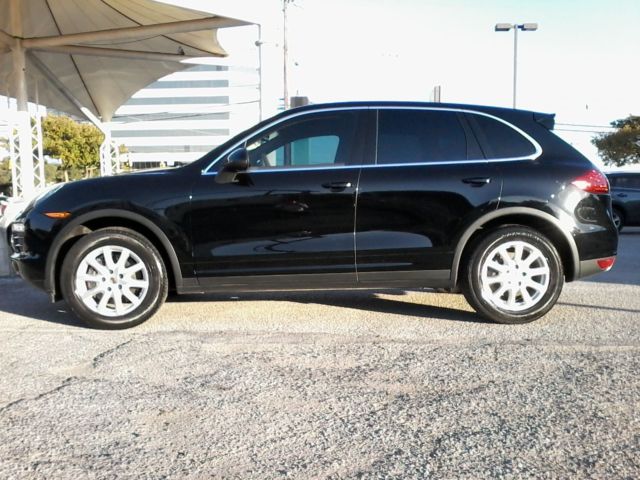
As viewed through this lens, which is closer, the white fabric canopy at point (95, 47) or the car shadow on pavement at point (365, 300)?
the car shadow on pavement at point (365, 300)

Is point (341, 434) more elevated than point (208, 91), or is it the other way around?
point (208, 91)

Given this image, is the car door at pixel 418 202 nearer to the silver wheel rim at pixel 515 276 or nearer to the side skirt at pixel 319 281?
the side skirt at pixel 319 281

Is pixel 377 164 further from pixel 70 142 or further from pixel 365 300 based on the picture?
pixel 70 142

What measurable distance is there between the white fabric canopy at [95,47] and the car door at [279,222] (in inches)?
329

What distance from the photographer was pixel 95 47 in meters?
18.2

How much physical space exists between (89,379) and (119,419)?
0.69 metres

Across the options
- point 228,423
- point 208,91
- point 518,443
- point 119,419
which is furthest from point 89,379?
point 208,91

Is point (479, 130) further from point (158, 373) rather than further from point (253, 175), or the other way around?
point (158, 373)

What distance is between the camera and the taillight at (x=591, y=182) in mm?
4707

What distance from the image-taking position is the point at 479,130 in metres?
4.86

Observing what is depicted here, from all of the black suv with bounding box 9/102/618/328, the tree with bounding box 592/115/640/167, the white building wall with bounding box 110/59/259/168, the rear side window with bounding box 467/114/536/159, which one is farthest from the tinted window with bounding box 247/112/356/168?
the white building wall with bounding box 110/59/259/168

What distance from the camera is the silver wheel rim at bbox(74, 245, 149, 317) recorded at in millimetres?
4691

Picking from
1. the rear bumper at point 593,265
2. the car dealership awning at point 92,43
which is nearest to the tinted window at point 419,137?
the rear bumper at point 593,265

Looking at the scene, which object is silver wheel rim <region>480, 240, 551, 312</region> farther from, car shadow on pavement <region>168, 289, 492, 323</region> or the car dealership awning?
the car dealership awning
